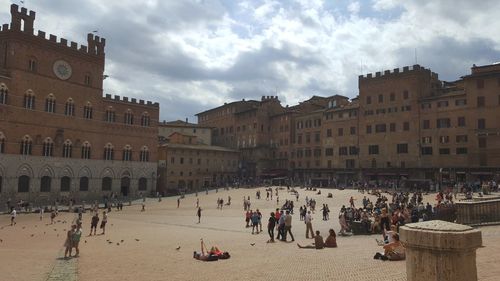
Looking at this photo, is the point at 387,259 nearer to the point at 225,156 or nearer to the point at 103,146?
the point at 103,146

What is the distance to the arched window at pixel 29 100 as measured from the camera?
168 feet

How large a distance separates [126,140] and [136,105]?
5.72 meters

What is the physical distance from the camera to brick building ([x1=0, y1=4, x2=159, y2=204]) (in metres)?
50.0

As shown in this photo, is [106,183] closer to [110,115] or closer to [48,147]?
[110,115]

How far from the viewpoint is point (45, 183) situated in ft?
173

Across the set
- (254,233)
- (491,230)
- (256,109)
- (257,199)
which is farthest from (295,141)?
(491,230)

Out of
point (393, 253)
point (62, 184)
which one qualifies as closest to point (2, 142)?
point (62, 184)

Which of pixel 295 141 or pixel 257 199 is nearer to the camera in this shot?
pixel 257 199

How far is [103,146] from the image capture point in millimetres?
60438

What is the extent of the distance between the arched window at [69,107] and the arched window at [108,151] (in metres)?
6.96

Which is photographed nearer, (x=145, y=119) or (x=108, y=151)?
(x=108, y=151)

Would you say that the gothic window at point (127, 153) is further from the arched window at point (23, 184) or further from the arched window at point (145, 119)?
the arched window at point (23, 184)

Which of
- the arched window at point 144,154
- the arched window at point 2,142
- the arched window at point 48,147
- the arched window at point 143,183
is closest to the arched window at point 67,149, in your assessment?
Answer: the arched window at point 48,147

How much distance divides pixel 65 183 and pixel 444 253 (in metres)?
58.1
